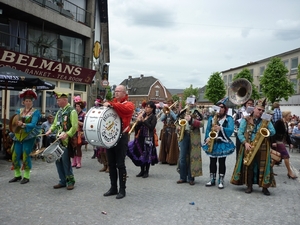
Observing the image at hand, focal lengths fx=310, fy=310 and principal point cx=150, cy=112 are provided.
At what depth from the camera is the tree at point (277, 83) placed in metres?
34.9

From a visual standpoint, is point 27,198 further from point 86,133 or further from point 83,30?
point 83,30

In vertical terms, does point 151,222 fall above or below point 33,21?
below

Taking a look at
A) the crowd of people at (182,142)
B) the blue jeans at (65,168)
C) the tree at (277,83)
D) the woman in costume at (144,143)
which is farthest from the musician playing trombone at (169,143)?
the tree at (277,83)

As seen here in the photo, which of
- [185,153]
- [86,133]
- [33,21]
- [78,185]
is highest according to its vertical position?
[33,21]

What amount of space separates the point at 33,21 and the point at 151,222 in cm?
1407

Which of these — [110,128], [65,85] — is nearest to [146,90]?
[65,85]

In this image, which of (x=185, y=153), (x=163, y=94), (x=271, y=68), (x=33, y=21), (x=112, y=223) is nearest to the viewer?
(x=112, y=223)

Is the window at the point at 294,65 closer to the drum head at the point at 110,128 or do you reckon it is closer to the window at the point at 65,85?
the window at the point at 65,85

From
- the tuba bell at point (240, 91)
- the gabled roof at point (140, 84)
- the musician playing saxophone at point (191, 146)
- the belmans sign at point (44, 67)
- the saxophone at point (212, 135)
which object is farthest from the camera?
the gabled roof at point (140, 84)

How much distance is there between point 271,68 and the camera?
36.1 metres

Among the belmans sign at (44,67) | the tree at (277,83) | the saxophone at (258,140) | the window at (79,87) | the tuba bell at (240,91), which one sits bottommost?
the saxophone at (258,140)

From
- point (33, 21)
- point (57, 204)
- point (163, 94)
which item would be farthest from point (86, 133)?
point (163, 94)

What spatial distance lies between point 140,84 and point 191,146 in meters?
72.8

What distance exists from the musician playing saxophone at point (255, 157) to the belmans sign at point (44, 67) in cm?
1079
